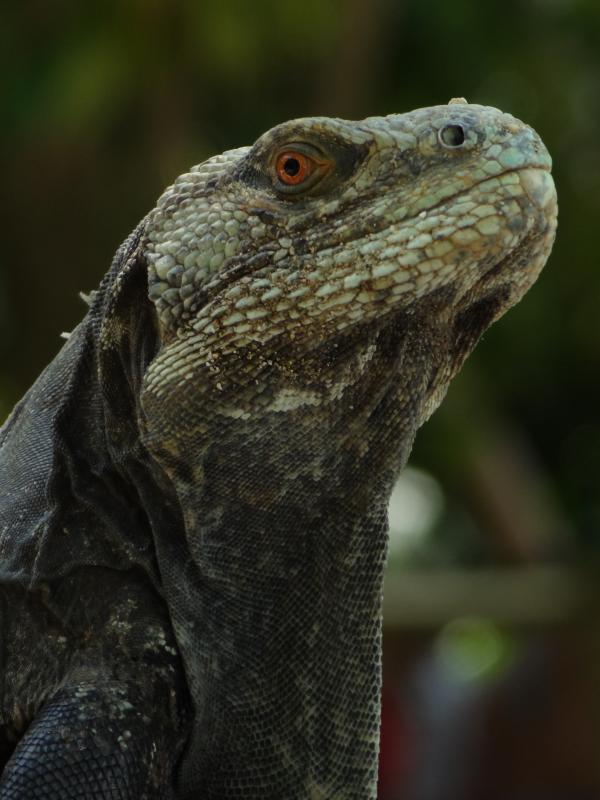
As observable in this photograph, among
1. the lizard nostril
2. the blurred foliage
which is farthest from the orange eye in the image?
the blurred foliage

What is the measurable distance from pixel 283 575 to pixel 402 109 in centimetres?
→ 1649

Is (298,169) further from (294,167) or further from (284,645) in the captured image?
(284,645)

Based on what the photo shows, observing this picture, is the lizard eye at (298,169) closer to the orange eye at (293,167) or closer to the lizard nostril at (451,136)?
the orange eye at (293,167)

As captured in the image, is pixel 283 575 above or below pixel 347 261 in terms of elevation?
below

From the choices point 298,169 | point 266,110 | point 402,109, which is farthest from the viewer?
point 402,109

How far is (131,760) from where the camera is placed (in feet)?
13.4

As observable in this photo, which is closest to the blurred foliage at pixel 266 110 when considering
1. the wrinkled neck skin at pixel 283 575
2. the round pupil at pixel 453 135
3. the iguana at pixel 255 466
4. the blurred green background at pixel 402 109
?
the blurred green background at pixel 402 109

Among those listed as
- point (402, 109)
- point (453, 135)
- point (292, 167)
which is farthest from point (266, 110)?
point (453, 135)

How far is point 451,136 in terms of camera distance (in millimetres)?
4078

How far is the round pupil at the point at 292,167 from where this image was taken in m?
4.24

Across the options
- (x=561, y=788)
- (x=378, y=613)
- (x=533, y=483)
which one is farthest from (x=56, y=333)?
(x=378, y=613)

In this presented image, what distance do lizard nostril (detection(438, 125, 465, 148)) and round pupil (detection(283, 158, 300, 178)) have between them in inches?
16.9

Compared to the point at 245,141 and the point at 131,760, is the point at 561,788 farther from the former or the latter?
the point at 131,760

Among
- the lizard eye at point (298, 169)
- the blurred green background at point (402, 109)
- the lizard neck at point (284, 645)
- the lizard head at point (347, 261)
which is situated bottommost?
the lizard neck at point (284, 645)
